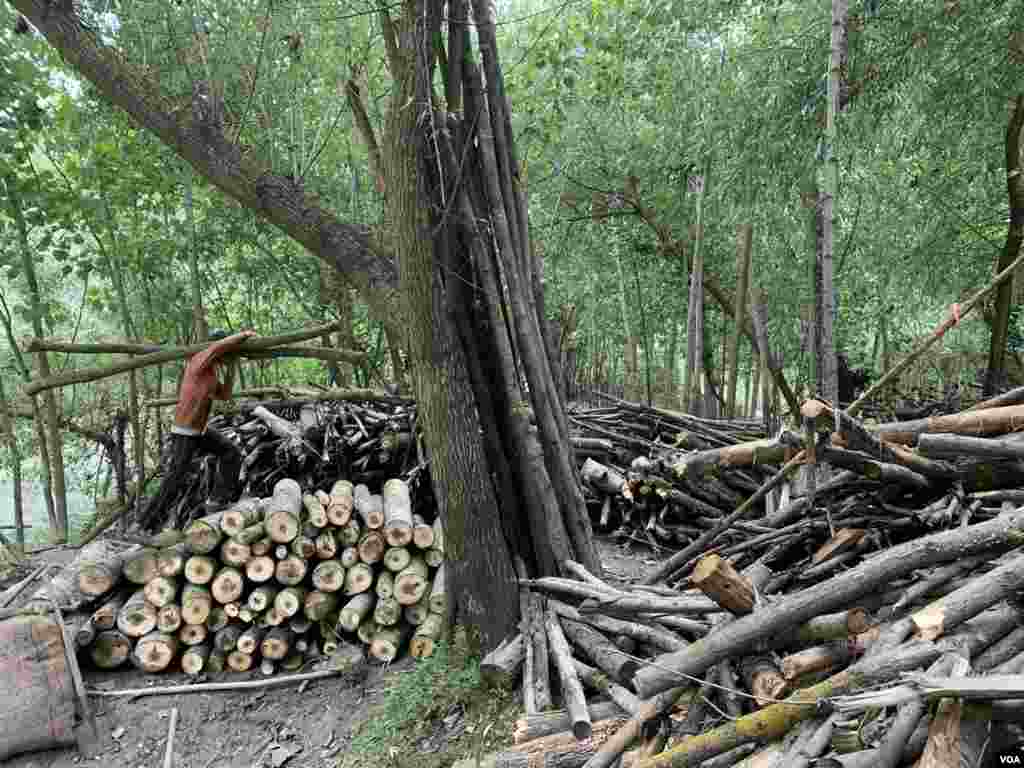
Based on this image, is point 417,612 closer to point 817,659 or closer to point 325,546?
point 325,546

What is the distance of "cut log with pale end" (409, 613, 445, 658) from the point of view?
4.07 metres

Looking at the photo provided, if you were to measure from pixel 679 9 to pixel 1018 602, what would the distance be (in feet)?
19.8

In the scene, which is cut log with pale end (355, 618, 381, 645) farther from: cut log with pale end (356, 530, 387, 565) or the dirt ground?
cut log with pale end (356, 530, 387, 565)

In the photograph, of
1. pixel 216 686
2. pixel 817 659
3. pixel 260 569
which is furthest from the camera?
pixel 260 569

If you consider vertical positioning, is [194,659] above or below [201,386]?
below

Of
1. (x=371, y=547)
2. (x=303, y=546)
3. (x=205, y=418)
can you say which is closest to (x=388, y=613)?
(x=371, y=547)

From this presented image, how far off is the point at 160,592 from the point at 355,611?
126 centimetres

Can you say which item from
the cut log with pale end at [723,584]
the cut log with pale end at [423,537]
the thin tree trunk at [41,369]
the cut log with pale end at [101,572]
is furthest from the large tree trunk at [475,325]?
the thin tree trunk at [41,369]

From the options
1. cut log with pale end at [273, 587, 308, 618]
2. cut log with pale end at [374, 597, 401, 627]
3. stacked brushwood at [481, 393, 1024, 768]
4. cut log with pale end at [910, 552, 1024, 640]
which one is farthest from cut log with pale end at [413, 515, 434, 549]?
cut log with pale end at [910, 552, 1024, 640]

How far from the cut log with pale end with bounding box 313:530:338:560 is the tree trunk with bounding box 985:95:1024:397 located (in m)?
5.23

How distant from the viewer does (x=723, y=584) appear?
6.61 ft

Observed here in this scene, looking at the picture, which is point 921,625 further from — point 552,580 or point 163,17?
point 163,17

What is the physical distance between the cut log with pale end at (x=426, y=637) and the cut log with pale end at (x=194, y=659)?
4.38ft

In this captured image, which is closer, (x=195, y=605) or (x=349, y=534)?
(x=195, y=605)
